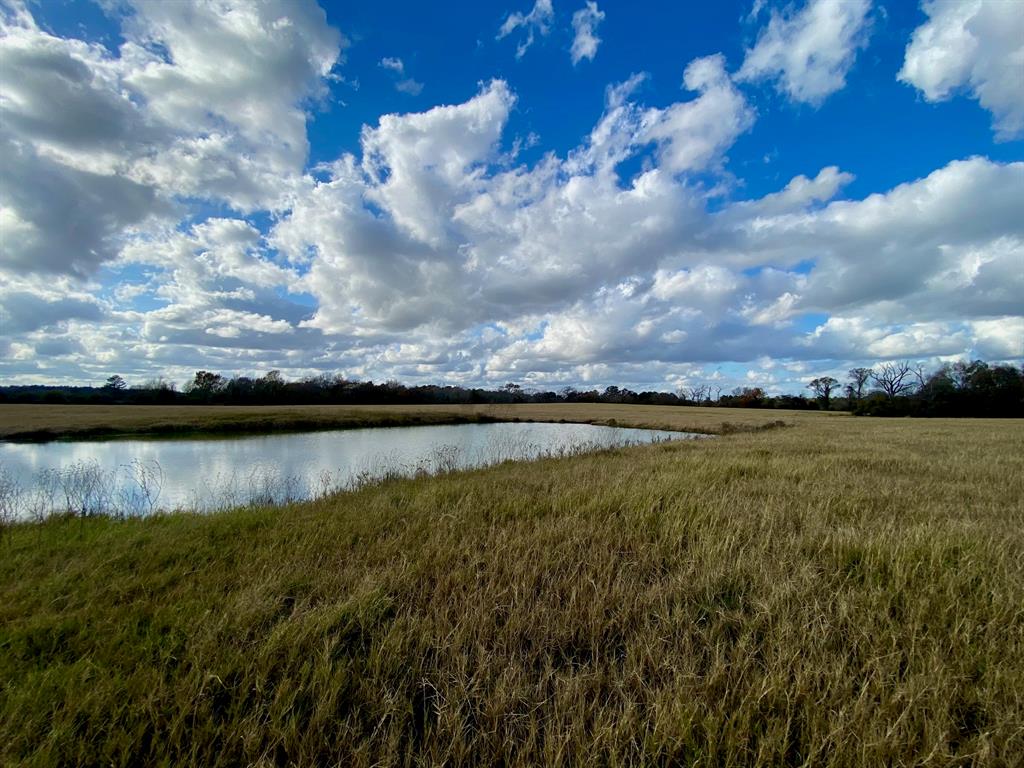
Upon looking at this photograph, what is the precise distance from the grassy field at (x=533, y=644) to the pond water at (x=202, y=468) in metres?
5.92

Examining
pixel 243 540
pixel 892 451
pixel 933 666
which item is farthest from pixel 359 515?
pixel 892 451

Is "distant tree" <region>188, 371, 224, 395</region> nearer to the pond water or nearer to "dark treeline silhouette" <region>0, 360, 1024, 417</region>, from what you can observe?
"dark treeline silhouette" <region>0, 360, 1024, 417</region>

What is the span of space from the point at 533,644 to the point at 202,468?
63.5 feet

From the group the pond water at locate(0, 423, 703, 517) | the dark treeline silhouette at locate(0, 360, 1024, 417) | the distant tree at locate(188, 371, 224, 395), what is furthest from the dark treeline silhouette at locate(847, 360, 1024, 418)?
the distant tree at locate(188, 371, 224, 395)

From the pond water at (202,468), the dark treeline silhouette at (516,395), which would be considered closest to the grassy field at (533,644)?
the pond water at (202,468)

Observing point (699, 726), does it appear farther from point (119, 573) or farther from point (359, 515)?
point (119, 573)

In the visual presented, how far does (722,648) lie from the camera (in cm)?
289

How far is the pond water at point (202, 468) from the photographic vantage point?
10836mm

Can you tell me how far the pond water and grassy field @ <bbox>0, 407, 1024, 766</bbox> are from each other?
5917 mm

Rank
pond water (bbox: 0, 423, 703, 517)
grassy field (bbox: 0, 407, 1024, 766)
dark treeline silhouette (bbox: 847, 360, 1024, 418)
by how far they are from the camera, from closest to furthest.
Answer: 1. grassy field (bbox: 0, 407, 1024, 766)
2. pond water (bbox: 0, 423, 703, 517)
3. dark treeline silhouette (bbox: 847, 360, 1024, 418)

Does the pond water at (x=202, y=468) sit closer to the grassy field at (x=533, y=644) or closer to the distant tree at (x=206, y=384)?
the grassy field at (x=533, y=644)

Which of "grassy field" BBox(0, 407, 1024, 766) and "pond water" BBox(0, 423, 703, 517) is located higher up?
"grassy field" BBox(0, 407, 1024, 766)

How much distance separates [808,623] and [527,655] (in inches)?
79.6

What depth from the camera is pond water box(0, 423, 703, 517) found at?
10.8 metres
